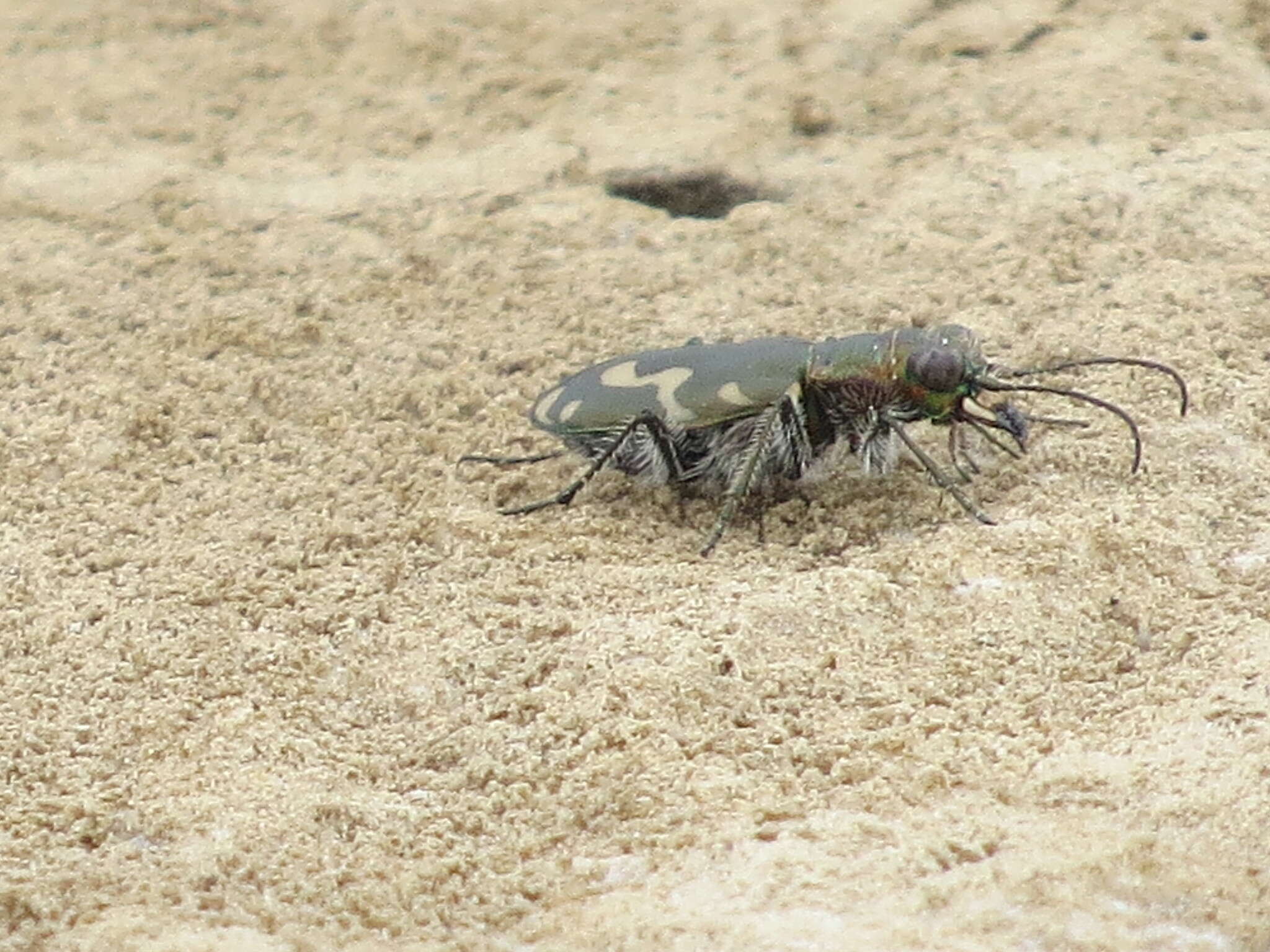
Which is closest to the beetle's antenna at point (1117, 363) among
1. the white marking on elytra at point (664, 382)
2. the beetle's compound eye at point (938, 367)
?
the beetle's compound eye at point (938, 367)

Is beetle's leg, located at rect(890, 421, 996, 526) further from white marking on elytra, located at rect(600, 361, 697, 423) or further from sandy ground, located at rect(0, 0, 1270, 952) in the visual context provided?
white marking on elytra, located at rect(600, 361, 697, 423)

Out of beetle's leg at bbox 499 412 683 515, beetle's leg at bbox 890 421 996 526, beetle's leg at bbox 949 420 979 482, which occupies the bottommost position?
beetle's leg at bbox 949 420 979 482

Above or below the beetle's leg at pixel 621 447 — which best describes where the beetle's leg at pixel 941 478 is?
below

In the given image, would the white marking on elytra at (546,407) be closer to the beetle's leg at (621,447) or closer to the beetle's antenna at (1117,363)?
the beetle's leg at (621,447)

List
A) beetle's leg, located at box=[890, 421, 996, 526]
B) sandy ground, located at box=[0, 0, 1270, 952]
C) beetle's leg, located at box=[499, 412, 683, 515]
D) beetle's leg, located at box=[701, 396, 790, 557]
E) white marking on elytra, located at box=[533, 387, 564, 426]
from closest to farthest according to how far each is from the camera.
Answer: sandy ground, located at box=[0, 0, 1270, 952], beetle's leg, located at box=[890, 421, 996, 526], beetle's leg, located at box=[701, 396, 790, 557], beetle's leg, located at box=[499, 412, 683, 515], white marking on elytra, located at box=[533, 387, 564, 426]

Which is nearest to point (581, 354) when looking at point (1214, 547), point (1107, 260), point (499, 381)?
point (499, 381)

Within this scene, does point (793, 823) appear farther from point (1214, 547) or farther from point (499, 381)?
point (499, 381)

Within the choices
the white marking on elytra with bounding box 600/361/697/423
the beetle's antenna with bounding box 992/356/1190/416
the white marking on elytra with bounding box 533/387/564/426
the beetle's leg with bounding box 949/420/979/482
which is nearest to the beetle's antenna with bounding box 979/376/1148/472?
the beetle's antenna with bounding box 992/356/1190/416
